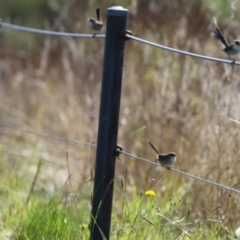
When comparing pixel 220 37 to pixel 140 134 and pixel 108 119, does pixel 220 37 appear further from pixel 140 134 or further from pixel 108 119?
pixel 140 134

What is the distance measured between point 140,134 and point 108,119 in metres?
2.80

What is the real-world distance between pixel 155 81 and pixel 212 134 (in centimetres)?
148

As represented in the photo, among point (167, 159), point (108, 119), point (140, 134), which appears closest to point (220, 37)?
point (167, 159)

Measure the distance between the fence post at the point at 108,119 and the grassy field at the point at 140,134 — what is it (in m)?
0.08

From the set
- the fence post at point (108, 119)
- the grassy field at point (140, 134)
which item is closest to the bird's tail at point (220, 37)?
the grassy field at point (140, 134)

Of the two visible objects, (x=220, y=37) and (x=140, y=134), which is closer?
(x=220, y=37)

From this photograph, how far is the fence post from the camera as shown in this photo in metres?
3.23

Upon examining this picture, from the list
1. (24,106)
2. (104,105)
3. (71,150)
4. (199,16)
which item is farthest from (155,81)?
(104,105)

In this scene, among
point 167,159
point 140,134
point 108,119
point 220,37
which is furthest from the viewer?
point 140,134

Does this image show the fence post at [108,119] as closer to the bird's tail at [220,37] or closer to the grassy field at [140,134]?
the grassy field at [140,134]

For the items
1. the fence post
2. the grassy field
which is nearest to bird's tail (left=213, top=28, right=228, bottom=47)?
the grassy field

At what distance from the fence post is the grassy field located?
8 centimetres

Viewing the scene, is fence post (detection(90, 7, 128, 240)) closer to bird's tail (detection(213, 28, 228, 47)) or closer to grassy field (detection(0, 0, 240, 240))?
grassy field (detection(0, 0, 240, 240))

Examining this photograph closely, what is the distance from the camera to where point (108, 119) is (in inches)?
128
